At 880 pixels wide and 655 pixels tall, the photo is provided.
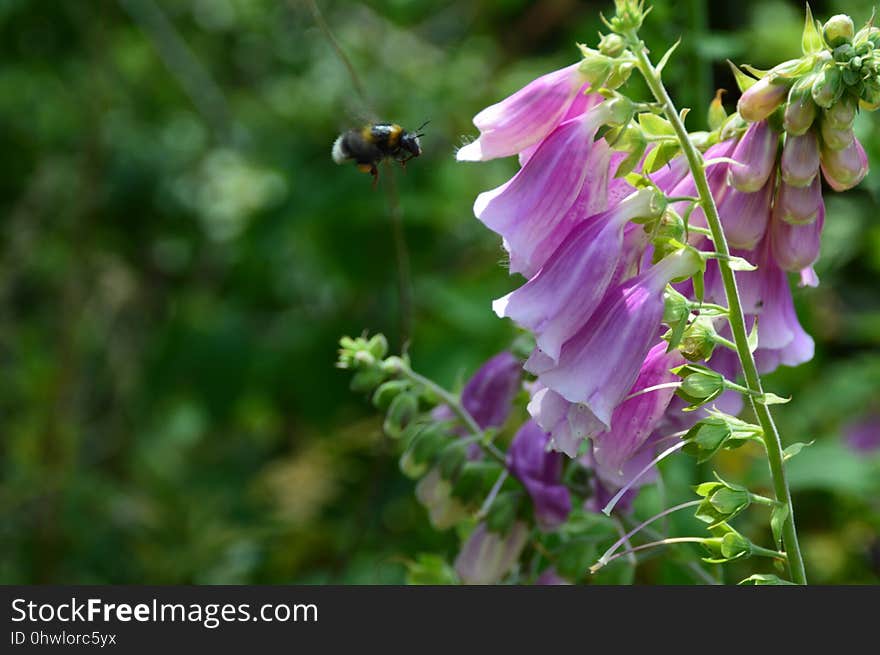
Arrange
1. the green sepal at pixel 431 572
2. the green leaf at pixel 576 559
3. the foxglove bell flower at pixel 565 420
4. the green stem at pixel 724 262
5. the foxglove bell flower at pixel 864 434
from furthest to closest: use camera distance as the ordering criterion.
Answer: the foxglove bell flower at pixel 864 434 < the green sepal at pixel 431 572 < the green leaf at pixel 576 559 < the foxglove bell flower at pixel 565 420 < the green stem at pixel 724 262

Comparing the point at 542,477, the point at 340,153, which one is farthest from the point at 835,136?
the point at 340,153

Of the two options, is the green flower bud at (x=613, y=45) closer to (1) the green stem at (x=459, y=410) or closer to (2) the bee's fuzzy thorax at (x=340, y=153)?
(1) the green stem at (x=459, y=410)

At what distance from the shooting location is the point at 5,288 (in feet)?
12.2

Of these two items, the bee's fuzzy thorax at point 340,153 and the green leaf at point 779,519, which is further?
the bee's fuzzy thorax at point 340,153

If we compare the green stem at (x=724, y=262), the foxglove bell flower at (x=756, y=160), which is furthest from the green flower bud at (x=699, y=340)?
the foxglove bell flower at (x=756, y=160)

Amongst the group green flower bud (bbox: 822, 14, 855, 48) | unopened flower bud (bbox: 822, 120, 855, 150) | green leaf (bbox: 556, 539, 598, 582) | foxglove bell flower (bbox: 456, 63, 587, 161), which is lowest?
green leaf (bbox: 556, 539, 598, 582)

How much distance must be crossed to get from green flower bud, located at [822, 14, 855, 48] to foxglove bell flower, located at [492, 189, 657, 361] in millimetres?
183

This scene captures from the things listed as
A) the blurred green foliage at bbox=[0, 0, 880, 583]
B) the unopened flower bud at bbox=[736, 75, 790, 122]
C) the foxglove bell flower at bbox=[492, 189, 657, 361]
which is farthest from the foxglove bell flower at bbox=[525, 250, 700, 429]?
the blurred green foliage at bbox=[0, 0, 880, 583]

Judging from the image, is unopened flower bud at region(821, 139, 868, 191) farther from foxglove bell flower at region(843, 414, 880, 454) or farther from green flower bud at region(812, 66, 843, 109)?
foxglove bell flower at region(843, 414, 880, 454)

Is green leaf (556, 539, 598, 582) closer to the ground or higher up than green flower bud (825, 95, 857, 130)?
closer to the ground

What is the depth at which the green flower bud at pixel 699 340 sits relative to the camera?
89 cm

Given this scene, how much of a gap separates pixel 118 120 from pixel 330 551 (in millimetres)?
2349

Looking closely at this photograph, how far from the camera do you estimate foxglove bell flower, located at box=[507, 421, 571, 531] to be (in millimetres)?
1176

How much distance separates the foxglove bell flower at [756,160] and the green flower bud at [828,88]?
0.07 meters
